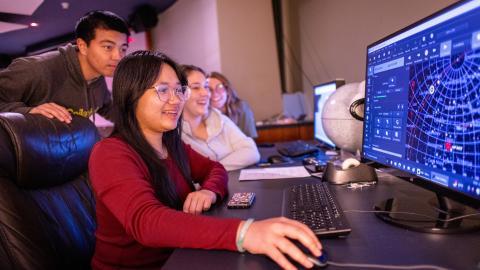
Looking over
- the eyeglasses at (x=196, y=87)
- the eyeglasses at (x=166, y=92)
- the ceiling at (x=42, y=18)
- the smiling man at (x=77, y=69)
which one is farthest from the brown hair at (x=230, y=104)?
the eyeglasses at (x=166, y=92)

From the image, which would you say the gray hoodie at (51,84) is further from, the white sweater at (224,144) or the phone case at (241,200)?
the phone case at (241,200)

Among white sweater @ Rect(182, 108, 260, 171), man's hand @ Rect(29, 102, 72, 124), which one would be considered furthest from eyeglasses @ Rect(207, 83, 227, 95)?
man's hand @ Rect(29, 102, 72, 124)

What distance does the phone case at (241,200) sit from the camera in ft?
3.13

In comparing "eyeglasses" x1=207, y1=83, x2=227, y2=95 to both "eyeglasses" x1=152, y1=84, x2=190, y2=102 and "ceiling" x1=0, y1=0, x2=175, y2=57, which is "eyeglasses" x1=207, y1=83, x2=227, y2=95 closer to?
"ceiling" x1=0, y1=0, x2=175, y2=57

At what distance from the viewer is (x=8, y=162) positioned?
33.8 inches

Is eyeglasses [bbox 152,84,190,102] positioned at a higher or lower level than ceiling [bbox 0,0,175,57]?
lower

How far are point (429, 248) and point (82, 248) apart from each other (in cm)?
95

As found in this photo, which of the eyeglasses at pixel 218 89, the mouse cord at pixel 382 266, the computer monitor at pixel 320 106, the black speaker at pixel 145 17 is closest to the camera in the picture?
the mouse cord at pixel 382 266

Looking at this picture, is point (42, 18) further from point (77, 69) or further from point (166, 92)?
point (166, 92)

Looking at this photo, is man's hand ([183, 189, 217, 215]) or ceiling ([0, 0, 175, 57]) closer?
man's hand ([183, 189, 217, 215])

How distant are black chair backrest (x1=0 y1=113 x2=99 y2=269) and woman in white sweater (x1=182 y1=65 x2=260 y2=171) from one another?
704 mm

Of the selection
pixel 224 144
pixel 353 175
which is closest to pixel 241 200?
pixel 353 175

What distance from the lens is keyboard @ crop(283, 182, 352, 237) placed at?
2.19ft

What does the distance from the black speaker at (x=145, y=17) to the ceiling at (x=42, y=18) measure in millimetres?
50
